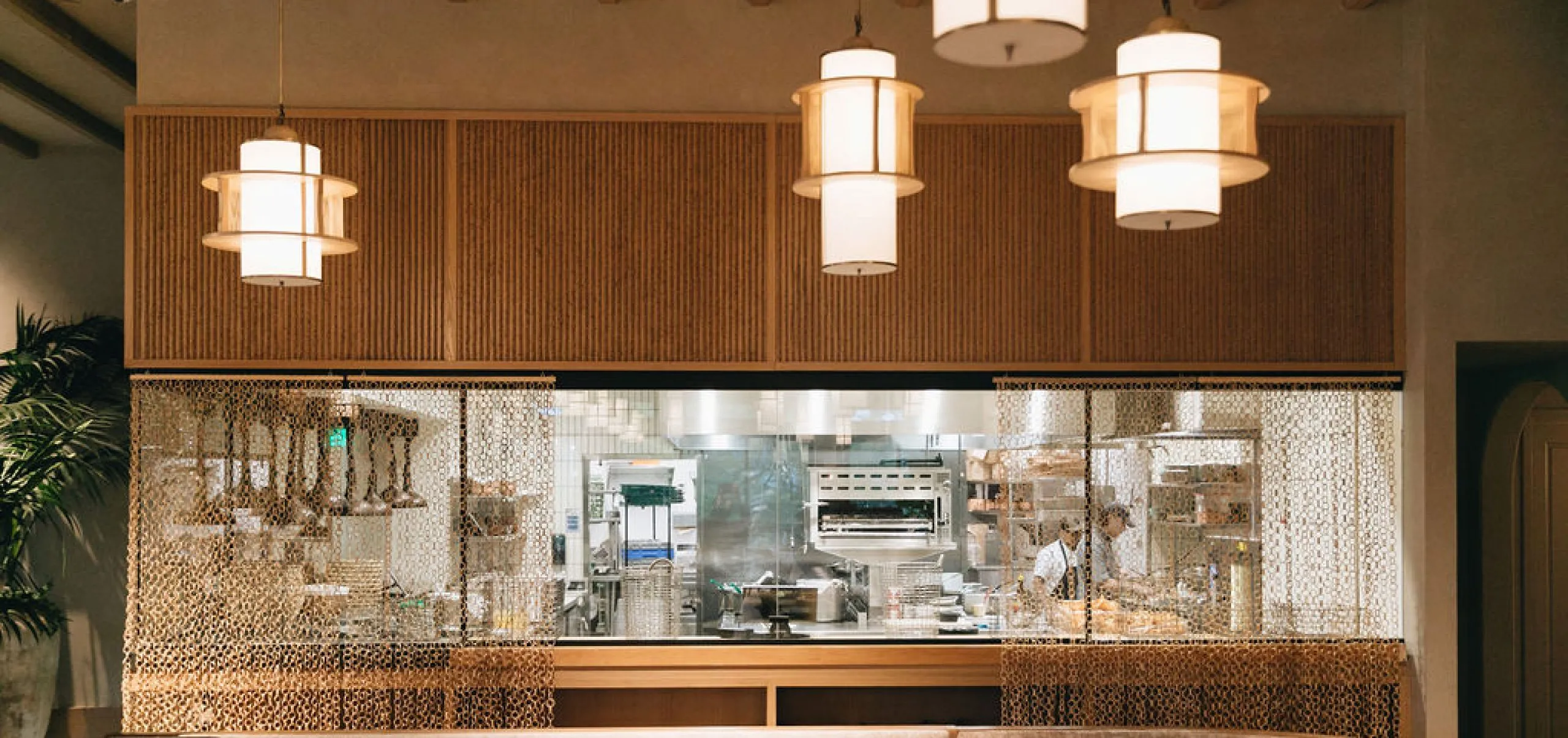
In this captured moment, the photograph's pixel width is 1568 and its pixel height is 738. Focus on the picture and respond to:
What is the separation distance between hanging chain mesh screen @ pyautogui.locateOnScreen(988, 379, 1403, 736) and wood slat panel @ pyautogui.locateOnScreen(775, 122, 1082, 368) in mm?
291

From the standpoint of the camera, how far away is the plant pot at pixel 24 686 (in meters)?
6.04

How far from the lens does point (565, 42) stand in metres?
5.23

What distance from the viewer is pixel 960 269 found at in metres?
5.21

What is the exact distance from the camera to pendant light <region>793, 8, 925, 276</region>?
2426 mm

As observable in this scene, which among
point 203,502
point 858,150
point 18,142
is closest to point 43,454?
point 203,502

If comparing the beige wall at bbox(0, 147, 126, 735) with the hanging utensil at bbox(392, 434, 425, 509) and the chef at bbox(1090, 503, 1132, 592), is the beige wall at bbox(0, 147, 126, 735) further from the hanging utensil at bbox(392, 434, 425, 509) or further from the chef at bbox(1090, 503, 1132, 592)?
the chef at bbox(1090, 503, 1132, 592)

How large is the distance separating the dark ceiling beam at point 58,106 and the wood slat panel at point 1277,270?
17.9 feet

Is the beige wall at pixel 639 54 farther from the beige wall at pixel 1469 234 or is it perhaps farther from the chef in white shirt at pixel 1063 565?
the chef in white shirt at pixel 1063 565

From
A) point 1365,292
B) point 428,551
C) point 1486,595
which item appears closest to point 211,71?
point 428,551

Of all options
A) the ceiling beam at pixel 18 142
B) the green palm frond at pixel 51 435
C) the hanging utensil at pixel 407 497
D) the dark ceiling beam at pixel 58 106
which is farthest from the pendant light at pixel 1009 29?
the ceiling beam at pixel 18 142

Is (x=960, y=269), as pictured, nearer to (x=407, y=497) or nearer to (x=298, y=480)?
(x=407, y=497)

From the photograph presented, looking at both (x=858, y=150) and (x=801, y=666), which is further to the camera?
(x=801, y=666)

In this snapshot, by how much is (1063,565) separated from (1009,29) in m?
3.53

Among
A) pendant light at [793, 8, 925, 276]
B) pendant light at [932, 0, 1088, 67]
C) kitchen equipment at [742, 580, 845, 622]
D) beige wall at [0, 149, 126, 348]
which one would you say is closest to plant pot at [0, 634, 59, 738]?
beige wall at [0, 149, 126, 348]
